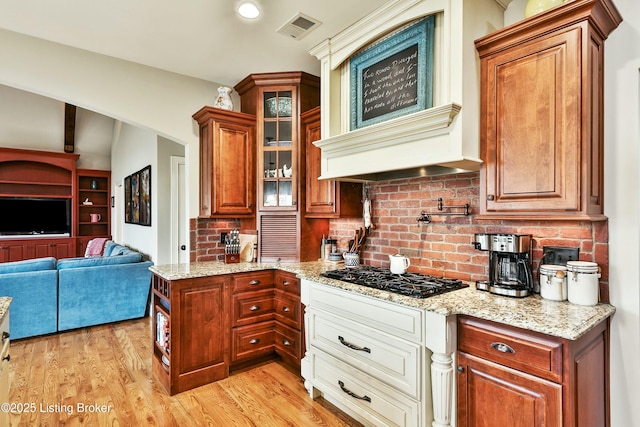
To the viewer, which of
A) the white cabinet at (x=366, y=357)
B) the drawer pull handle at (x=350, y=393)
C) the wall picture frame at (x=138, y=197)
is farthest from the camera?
the wall picture frame at (x=138, y=197)

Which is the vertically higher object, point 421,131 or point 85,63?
point 85,63

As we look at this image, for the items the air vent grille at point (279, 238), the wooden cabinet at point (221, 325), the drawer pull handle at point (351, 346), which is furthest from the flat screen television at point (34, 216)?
the drawer pull handle at point (351, 346)

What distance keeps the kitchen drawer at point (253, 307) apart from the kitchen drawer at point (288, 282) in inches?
5.3

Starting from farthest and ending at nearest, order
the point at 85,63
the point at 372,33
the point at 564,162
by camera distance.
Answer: the point at 85,63, the point at 372,33, the point at 564,162

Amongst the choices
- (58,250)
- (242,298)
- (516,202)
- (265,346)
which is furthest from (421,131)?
(58,250)

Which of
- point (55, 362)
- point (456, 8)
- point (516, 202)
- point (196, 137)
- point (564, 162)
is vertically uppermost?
point (456, 8)

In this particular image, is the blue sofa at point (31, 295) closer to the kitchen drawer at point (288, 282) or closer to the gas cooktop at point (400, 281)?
the kitchen drawer at point (288, 282)

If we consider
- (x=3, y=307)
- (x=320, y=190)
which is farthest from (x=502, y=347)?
(x=3, y=307)

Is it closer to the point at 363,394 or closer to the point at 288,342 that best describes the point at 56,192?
the point at 288,342

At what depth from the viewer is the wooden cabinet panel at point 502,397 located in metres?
1.41

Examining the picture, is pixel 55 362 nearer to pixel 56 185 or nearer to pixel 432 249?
pixel 432 249

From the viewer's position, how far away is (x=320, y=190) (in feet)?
10.2

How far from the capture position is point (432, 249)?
251cm

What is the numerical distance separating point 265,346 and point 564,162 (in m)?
2.59
